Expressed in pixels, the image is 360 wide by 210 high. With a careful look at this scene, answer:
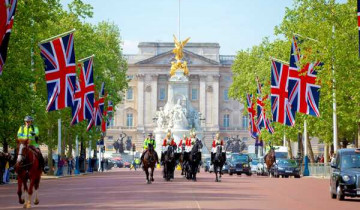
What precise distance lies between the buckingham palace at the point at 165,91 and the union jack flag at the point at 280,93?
426 feet

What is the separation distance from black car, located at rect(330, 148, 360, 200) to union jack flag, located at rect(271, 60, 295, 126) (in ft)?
88.4

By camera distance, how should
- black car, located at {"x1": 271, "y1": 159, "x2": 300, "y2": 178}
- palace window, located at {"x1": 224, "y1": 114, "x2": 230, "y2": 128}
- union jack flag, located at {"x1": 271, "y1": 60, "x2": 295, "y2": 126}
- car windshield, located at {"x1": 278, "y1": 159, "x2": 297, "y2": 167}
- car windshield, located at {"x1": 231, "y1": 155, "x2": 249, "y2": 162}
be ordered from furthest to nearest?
palace window, located at {"x1": 224, "y1": 114, "x2": 230, "y2": 128} → car windshield, located at {"x1": 231, "y1": 155, "x2": 249, "y2": 162} → car windshield, located at {"x1": 278, "y1": 159, "x2": 297, "y2": 167} → black car, located at {"x1": 271, "y1": 159, "x2": 300, "y2": 178} → union jack flag, located at {"x1": 271, "y1": 60, "x2": 295, "y2": 126}

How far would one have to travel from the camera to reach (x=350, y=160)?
32.3 metres

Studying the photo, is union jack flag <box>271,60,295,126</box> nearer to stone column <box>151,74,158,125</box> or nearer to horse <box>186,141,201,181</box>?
horse <box>186,141,201,181</box>

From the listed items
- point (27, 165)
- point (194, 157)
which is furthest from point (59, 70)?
point (27, 165)

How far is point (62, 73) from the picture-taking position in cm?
4941

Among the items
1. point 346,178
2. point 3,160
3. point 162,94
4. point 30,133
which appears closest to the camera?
point 30,133

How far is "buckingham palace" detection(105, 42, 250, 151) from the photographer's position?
192875mm

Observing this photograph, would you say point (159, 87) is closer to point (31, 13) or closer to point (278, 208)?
point (31, 13)

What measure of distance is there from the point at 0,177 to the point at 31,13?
8800mm

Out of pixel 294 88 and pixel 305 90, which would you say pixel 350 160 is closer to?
pixel 305 90

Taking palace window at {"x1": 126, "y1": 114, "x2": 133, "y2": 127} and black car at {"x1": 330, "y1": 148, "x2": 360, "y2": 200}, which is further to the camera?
palace window at {"x1": 126, "y1": 114, "x2": 133, "y2": 127}

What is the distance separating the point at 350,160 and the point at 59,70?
2084 cm

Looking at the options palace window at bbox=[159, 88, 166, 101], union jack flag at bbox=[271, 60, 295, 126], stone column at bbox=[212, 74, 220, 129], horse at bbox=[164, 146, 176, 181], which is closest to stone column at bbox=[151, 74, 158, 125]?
palace window at bbox=[159, 88, 166, 101]
